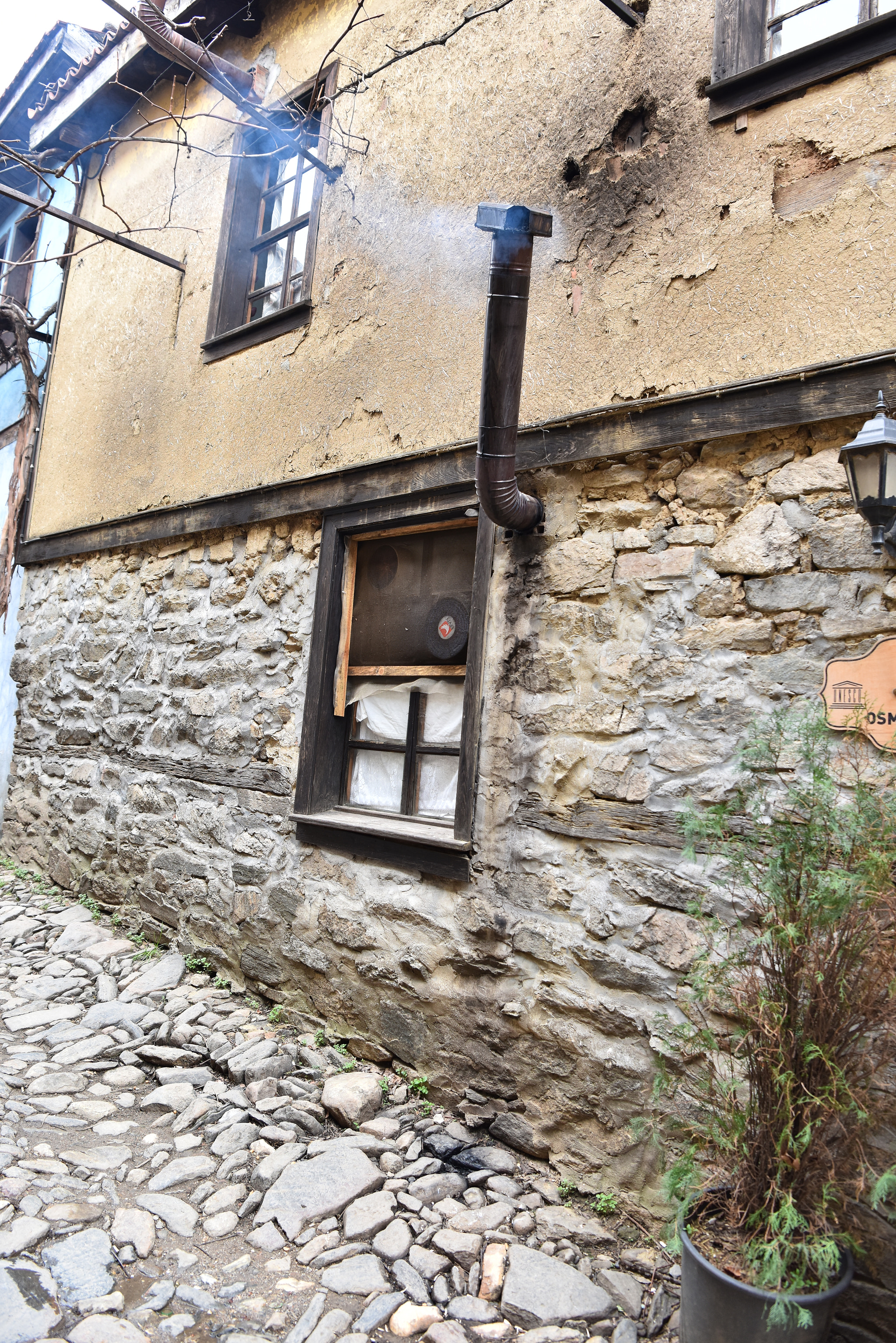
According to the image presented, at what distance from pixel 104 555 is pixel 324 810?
2.76m

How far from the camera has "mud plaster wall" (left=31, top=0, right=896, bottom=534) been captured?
258 centimetres

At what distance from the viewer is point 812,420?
246 centimetres

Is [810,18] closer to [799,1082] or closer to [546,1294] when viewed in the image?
[799,1082]

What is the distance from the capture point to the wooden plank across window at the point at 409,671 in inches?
140

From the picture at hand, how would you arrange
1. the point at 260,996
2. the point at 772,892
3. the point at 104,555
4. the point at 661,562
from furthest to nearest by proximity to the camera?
the point at 104,555 < the point at 260,996 < the point at 661,562 < the point at 772,892

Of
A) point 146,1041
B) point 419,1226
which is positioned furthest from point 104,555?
point 419,1226

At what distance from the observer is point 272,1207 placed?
8.61 ft

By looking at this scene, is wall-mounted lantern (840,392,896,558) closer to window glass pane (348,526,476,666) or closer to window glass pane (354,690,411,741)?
window glass pane (348,526,476,666)

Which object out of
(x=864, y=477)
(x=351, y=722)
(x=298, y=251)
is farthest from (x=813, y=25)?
(x=351, y=722)

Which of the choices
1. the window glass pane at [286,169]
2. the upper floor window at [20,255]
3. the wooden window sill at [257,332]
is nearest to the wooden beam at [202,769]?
the wooden window sill at [257,332]

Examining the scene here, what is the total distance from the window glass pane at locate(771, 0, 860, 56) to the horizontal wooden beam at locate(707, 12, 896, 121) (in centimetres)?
5

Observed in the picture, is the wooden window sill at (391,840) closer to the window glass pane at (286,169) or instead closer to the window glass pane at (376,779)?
the window glass pane at (376,779)

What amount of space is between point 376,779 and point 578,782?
1274 millimetres

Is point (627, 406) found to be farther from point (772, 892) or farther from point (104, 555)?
point (104, 555)
